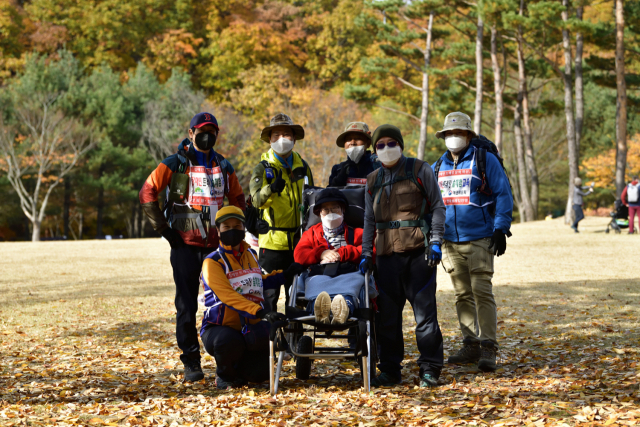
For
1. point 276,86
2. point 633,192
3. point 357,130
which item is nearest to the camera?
point 357,130

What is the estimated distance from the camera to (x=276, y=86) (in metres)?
37.1

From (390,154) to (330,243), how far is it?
1.00m

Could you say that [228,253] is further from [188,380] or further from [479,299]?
[479,299]

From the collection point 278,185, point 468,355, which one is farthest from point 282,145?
point 468,355

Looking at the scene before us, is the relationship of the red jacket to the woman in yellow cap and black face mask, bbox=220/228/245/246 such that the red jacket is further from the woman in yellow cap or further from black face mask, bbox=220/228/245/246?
black face mask, bbox=220/228/245/246

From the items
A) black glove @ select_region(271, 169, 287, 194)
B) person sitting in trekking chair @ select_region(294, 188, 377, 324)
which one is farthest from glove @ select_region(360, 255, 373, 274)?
black glove @ select_region(271, 169, 287, 194)

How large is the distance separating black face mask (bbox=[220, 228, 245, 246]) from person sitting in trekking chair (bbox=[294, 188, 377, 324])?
2.16ft

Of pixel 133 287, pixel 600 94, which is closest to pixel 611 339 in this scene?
pixel 133 287

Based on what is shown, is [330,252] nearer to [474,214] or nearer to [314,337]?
[314,337]

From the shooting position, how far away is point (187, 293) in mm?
5363

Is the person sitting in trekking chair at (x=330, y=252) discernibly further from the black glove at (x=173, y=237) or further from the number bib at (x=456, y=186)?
the black glove at (x=173, y=237)

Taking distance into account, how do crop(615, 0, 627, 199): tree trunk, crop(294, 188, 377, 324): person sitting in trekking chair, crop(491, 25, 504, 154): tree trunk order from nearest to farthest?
crop(294, 188, 377, 324): person sitting in trekking chair < crop(615, 0, 627, 199): tree trunk < crop(491, 25, 504, 154): tree trunk

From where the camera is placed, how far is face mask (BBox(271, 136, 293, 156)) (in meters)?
5.79

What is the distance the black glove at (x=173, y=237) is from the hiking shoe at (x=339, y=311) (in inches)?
56.6
